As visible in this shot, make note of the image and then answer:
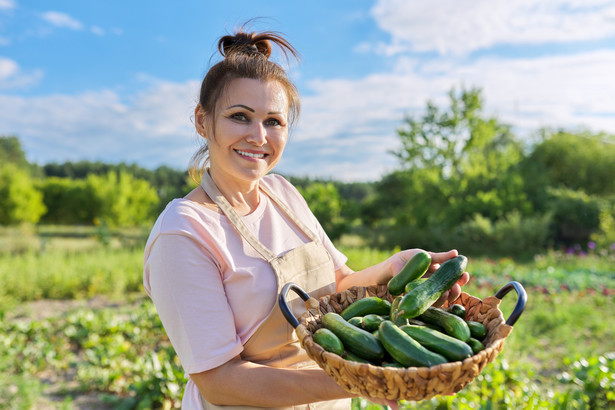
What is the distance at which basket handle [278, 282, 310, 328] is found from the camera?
1.68 metres

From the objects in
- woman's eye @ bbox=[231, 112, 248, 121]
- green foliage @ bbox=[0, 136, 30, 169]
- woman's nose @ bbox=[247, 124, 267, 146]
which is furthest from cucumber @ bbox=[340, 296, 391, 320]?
green foliage @ bbox=[0, 136, 30, 169]

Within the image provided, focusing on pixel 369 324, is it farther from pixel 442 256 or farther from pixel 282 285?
pixel 442 256

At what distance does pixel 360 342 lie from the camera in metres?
1.65

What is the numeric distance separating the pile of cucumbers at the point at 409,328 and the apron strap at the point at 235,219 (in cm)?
36

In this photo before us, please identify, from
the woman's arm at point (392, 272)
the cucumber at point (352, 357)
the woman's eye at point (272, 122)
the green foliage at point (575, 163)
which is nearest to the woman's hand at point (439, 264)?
the woman's arm at point (392, 272)

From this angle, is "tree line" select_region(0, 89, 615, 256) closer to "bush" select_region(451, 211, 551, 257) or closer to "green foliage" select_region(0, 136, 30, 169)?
"bush" select_region(451, 211, 551, 257)

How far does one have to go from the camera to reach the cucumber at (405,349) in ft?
4.99

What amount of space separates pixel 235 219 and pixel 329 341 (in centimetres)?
67

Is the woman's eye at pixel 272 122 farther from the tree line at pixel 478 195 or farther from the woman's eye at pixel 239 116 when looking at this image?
the tree line at pixel 478 195

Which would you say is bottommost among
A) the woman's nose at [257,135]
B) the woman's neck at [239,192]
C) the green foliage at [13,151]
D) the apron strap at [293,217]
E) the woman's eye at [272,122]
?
the apron strap at [293,217]

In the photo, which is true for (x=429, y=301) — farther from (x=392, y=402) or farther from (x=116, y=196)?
(x=116, y=196)

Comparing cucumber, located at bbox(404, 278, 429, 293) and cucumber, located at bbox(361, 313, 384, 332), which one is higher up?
cucumber, located at bbox(404, 278, 429, 293)

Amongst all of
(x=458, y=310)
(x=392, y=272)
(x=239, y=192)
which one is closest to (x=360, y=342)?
(x=458, y=310)

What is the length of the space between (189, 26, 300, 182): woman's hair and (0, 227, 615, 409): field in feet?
7.60
